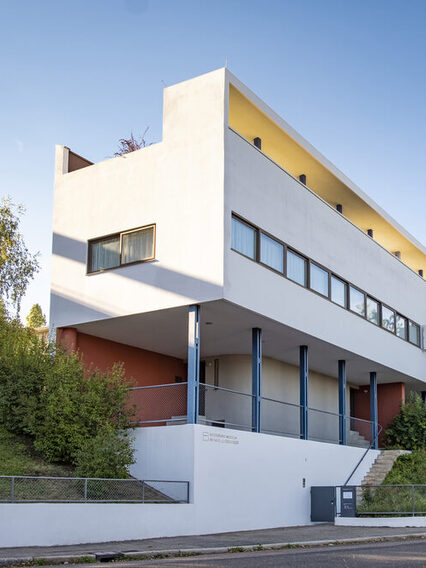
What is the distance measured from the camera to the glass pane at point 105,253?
22219 mm

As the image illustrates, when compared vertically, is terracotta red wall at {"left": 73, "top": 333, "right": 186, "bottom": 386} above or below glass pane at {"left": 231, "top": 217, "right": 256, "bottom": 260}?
below

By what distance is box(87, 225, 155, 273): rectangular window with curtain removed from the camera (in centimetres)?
2162

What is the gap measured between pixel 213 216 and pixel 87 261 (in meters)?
4.57

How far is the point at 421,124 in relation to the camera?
850 inches

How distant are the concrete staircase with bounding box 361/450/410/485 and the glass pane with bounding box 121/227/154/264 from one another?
12.4 metres

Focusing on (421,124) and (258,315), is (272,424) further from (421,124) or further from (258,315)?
(421,124)

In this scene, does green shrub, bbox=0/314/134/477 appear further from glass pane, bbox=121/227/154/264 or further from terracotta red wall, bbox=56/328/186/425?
glass pane, bbox=121/227/154/264

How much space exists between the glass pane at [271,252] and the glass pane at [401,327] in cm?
1155

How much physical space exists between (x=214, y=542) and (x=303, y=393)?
9.39 m

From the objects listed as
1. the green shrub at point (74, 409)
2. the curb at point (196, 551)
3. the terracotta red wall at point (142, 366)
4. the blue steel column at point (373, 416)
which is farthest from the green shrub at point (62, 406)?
the blue steel column at point (373, 416)

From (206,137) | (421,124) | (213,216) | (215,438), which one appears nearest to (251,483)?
(215,438)

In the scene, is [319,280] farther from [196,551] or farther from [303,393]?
[196,551]

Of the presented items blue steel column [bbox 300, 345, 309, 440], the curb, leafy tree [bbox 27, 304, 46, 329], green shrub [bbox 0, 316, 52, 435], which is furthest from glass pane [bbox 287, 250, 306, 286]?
leafy tree [bbox 27, 304, 46, 329]

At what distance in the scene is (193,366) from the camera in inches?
779
